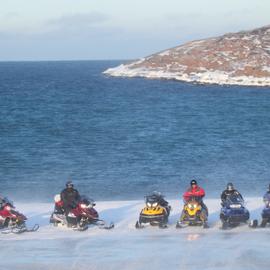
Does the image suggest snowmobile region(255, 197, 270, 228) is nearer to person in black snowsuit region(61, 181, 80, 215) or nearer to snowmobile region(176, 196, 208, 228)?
snowmobile region(176, 196, 208, 228)

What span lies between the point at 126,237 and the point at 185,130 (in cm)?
5284

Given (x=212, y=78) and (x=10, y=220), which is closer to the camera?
(x=10, y=220)

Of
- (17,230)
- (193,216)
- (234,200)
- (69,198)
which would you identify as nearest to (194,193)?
(193,216)

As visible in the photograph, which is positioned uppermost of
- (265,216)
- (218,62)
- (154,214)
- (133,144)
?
(218,62)

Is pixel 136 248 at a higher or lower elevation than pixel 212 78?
higher

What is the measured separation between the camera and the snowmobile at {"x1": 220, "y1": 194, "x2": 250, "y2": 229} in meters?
22.8

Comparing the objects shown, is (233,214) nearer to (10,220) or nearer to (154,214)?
(154,214)

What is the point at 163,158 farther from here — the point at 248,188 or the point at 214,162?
the point at 248,188

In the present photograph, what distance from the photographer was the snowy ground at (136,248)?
62.1 feet

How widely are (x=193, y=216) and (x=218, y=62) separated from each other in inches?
5854

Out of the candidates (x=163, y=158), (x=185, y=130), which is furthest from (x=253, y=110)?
(x=163, y=158)

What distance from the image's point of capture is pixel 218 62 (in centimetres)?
16900

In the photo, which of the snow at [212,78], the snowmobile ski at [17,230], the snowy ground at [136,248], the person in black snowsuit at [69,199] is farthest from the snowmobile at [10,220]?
the snow at [212,78]

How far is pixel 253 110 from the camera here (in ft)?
326
